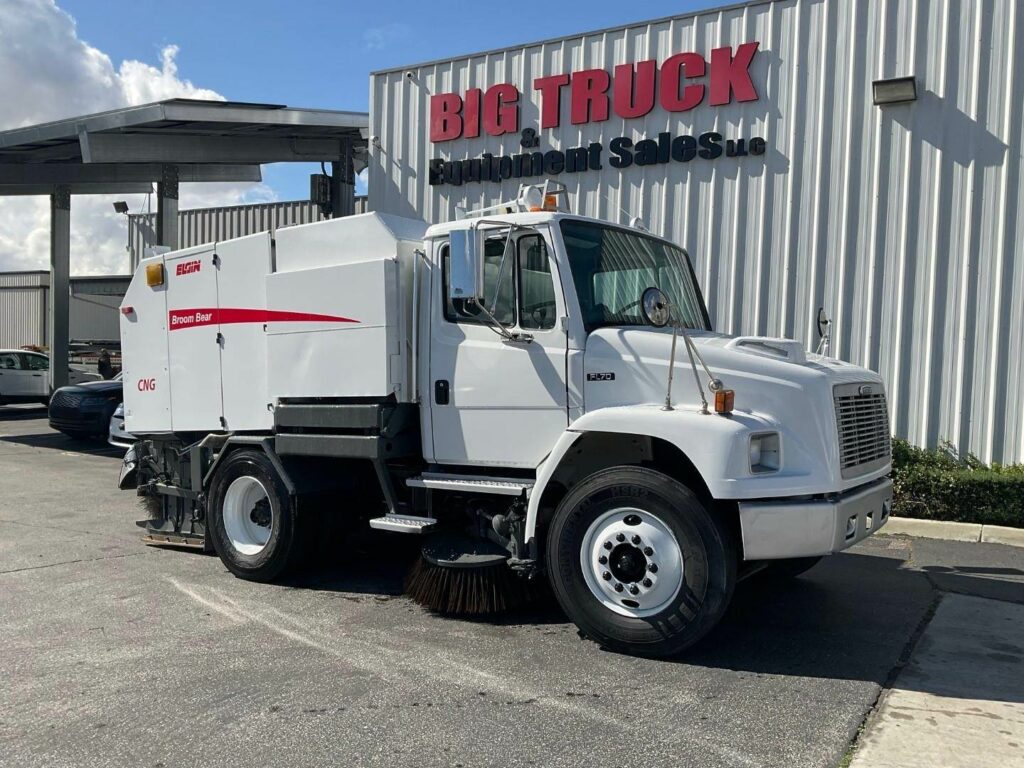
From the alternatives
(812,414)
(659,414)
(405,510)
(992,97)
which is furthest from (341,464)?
(992,97)

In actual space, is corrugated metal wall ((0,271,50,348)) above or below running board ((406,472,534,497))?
above

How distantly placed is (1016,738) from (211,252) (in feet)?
20.4

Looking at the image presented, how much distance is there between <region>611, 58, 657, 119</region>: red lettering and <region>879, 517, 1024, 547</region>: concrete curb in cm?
591

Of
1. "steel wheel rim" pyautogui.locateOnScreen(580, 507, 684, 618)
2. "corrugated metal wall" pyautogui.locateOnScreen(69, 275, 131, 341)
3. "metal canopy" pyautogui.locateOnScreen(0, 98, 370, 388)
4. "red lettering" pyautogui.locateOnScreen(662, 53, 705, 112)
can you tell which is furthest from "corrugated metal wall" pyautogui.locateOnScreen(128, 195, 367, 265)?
"steel wheel rim" pyautogui.locateOnScreen(580, 507, 684, 618)

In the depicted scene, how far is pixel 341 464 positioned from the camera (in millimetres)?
6914

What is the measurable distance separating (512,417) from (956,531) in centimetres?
520

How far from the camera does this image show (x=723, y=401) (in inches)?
191

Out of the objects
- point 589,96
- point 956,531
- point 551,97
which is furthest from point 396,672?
point 551,97

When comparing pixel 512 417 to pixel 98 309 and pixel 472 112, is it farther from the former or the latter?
pixel 98 309

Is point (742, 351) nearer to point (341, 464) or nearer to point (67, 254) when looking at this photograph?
point (341, 464)

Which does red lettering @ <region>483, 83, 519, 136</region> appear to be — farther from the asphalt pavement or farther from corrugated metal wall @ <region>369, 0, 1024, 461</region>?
the asphalt pavement

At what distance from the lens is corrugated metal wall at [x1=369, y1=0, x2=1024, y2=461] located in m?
9.65

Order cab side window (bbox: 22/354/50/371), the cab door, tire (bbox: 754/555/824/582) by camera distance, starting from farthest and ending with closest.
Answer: cab side window (bbox: 22/354/50/371)
tire (bbox: 754/555/824/582)
the cab door

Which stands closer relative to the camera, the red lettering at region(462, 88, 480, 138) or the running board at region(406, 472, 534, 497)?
the running board at region(406, 472, 534, 497)
